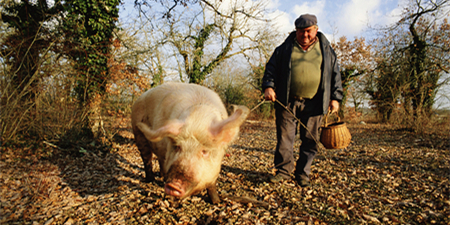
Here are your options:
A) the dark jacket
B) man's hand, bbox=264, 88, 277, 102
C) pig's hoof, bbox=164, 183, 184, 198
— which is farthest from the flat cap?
pig's hoof, bbox=164, 183, 184, 198

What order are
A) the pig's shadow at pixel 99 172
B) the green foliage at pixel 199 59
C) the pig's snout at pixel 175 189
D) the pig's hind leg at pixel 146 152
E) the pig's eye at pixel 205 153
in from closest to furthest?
the pig's snout at pixel 175 189 → the pig's eye at pixel 205 153 → the pig's shadow at pixel 99 172 → the pig's hind leg at pixel 146 152 → the green foliage at pixel 199 59

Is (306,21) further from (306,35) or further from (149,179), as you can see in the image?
(149,179)

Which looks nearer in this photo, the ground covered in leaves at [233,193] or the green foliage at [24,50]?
the ground covered in leaves at [233,193]

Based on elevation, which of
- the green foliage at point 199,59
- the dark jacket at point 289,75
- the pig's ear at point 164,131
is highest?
the green foliage at point 199,59

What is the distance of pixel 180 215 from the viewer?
2742mm

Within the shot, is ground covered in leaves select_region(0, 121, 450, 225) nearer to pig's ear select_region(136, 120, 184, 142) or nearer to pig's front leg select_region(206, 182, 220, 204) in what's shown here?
pig's front leg select_region(206, 182, 220, 204)

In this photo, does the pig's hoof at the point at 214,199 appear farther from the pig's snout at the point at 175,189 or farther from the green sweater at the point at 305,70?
the green sweater at the point at 305,70

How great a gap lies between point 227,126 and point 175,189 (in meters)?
0.75

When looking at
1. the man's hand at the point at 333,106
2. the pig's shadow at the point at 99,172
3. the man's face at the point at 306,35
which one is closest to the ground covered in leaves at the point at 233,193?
the pig's shadow at the point at 99,172

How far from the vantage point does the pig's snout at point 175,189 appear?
2092 millimetres

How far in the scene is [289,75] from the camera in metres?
3.56

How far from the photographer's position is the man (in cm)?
357

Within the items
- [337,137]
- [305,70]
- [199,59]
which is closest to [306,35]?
[305,70]

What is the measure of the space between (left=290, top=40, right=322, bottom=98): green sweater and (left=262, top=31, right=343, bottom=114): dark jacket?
0.26 feet
